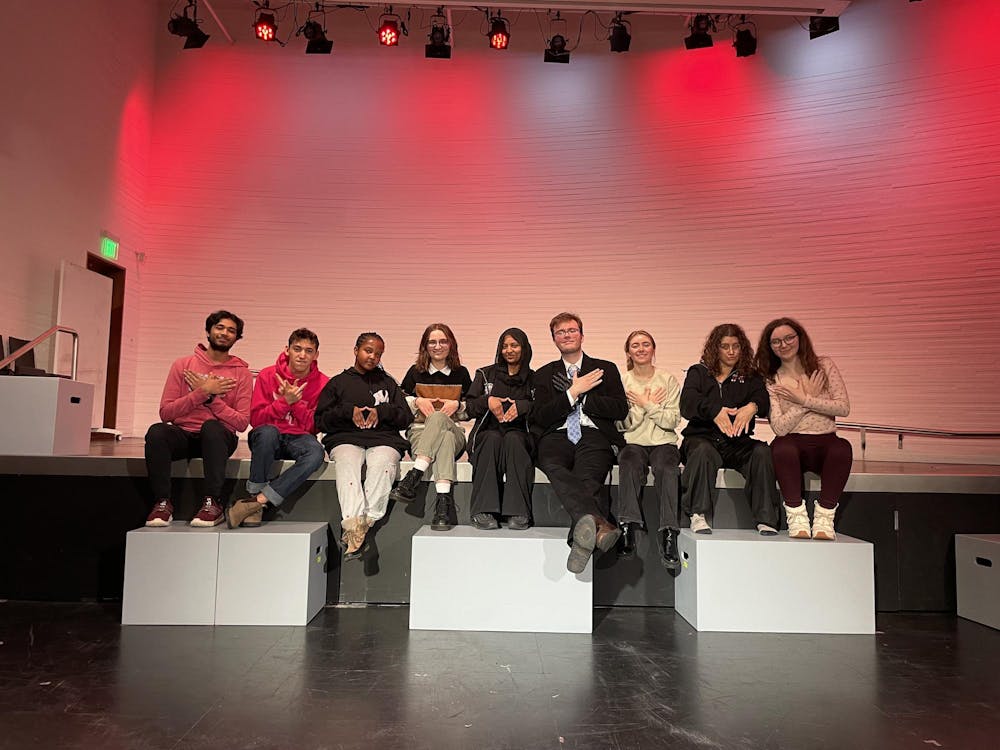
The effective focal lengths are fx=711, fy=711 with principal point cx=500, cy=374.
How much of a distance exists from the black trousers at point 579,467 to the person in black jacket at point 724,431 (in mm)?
405

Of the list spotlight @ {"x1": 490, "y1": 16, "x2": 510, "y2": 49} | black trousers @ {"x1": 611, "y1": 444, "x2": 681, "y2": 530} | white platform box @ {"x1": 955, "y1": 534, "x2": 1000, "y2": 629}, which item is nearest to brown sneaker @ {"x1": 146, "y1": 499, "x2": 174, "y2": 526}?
black trousers @ {"x1": 611, "y1": 444, "x2": 681, "y2": 530}

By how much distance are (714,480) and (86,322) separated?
5.72 meters

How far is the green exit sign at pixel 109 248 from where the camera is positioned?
268 inches

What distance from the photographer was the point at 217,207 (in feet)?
24.7

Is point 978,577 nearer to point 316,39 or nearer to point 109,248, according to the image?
point 316,39

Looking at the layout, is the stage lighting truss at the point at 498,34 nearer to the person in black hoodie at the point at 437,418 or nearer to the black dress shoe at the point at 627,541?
the person in black hoodie at the point at 437,418

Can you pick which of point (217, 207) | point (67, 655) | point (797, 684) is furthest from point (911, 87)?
point (67, 655)

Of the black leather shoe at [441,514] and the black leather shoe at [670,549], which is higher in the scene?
the black leather shoe at [441,514]

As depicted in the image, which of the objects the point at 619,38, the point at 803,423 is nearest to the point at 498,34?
the point at 619,38

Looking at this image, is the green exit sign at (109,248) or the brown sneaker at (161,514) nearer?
the brown sneaker at (161,514)

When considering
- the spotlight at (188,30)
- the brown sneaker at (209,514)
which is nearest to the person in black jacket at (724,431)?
the brown sneaker at (209,514)

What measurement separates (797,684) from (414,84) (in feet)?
22.7

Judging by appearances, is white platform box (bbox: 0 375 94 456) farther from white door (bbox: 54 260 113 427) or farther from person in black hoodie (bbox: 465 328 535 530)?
white door (bbox: 54 260 113 427)

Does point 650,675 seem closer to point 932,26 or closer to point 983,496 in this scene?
point 983,496
